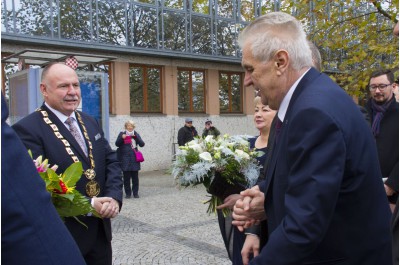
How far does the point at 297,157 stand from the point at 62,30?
14274mm

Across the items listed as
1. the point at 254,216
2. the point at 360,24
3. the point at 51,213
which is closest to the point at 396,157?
the point at 254,216

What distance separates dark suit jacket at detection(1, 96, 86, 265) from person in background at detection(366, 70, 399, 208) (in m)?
4.19

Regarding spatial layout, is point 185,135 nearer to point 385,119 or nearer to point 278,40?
point 385,119

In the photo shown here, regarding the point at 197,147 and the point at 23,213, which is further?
the point at 197,147

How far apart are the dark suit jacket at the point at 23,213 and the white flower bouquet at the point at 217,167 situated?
2.05 m

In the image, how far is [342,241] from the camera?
72.9 inches

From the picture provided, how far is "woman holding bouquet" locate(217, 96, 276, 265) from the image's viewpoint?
286 cm

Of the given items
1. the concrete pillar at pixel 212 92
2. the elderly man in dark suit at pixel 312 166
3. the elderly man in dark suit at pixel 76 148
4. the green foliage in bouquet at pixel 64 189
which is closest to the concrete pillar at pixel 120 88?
the concrete pillar at pixel 212 92

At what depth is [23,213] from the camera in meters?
1.12

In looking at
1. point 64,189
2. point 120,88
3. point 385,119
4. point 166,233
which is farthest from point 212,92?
point 64,189

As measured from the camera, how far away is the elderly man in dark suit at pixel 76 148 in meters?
3.15

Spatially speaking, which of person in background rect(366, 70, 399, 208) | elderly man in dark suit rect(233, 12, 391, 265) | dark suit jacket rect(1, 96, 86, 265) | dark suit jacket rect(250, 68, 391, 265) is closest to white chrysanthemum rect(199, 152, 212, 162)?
elderly man in dark suit rect(233, 12, 391, 265)

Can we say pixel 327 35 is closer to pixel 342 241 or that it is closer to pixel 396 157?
pixel 396 157

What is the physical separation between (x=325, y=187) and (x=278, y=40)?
0.66m
